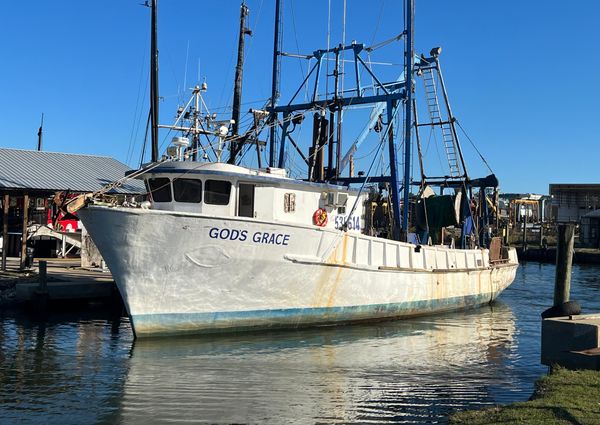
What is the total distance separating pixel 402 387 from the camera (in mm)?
11500

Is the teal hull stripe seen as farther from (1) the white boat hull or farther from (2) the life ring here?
(2) the life ring

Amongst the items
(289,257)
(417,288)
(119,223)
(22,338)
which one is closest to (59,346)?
(22,338)

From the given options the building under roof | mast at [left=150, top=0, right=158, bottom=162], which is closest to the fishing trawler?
mast at [left=150, top=0, right=158, bottom=162]

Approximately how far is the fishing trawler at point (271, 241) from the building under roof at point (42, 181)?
850cm

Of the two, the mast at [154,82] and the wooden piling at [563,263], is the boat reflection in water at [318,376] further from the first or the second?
the mast at [154,82]

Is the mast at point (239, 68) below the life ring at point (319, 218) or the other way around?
the other way around

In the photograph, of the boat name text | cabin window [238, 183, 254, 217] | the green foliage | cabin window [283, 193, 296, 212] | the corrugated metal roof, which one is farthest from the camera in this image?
the corrugated metal roof

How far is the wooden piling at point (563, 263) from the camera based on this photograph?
45.5ft

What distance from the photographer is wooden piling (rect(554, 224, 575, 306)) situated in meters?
13.9

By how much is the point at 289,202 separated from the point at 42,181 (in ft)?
46.7

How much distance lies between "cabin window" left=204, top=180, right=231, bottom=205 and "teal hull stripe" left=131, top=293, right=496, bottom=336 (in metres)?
2.84

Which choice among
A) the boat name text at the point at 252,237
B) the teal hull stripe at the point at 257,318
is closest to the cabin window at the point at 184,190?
the boat name text at the point at 252,237

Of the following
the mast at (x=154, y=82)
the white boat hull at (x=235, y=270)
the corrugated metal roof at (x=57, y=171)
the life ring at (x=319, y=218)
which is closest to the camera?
the white boat hull at (x=235, y=270)

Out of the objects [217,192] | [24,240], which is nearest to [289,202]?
[217,192]
